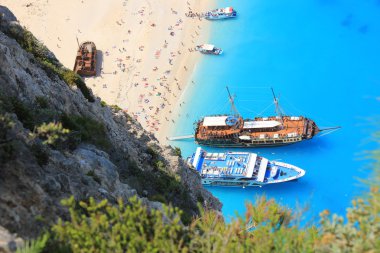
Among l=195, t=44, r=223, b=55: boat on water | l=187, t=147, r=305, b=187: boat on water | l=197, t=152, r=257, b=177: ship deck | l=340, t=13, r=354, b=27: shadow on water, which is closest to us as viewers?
l=187, t=147, r=305, b=187: boat on water

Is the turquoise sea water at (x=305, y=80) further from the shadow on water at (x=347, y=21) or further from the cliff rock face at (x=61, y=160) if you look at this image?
the cliff rock face at (x=61, y=160)

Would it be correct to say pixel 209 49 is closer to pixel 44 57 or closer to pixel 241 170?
pixel 241 170

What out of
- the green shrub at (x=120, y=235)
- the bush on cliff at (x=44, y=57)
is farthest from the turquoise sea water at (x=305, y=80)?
the green shrub at (x=120, y=235)

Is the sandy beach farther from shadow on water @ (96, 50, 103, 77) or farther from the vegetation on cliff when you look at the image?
the vegetation on cliff

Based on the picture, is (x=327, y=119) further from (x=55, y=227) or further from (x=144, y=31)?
(x=55, y=227)

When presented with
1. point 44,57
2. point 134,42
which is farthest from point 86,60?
point 44,57

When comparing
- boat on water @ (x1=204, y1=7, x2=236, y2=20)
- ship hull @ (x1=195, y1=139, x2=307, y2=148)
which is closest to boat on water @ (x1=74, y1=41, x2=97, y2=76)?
boat on water @ (x1=204, y1=7, x2=236, y2=20)
